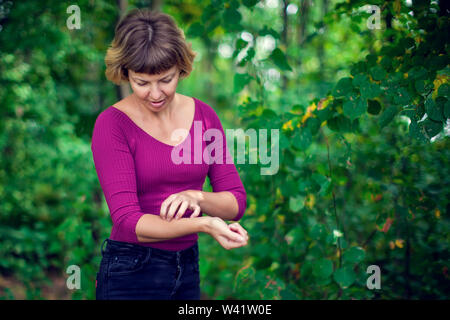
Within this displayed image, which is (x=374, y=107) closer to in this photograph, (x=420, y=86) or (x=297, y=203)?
(x=420, y=86)

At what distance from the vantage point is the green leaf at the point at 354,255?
7.02ft

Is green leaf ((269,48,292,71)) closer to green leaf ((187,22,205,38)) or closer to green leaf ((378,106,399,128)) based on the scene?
green leaf ((187,22,205,38))

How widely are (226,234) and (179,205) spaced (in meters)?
0.24

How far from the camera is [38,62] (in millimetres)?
4211

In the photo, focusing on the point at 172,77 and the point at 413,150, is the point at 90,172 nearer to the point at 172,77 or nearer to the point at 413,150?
the point at 172,77

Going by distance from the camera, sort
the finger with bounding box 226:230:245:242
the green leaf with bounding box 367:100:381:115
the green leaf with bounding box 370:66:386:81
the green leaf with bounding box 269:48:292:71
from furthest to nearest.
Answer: the green leaf with bounding box 269:48:292:71
the green leaf with bounding box 367:100:381:115
the green leaf with bounding box 370:66:386:81
the finger with bounding box 226:230:245:242

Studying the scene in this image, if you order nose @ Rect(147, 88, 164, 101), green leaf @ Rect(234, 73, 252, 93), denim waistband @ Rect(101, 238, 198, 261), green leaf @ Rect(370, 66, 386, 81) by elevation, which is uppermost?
green leaf @ Rect(234, 73, 252, 93)

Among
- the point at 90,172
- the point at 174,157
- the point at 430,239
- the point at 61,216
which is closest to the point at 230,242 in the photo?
the point at 174,157

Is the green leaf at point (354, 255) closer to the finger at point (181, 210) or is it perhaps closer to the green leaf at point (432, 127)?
the green leaf at point (432, 127)

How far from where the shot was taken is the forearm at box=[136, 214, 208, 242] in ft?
4.39

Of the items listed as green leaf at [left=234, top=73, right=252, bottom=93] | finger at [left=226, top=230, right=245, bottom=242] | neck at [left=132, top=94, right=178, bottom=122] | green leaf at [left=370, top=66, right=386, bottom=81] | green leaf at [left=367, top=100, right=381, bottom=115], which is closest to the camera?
finger at [left=226, top=230, right=245, bottom=242]

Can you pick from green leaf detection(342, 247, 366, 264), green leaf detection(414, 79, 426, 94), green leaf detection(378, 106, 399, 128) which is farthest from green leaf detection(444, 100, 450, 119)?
green leaf detection(342, 247, 366, 264)

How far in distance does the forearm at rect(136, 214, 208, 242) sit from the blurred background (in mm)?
982

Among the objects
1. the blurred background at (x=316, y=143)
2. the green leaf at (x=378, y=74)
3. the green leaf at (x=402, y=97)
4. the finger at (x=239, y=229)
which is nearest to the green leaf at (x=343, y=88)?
the blurred background at (x=316, y=143)
